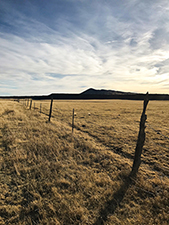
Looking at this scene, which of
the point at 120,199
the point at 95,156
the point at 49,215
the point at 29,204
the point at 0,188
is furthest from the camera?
the point at 95,156

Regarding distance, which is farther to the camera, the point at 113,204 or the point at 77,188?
the point at 77,188

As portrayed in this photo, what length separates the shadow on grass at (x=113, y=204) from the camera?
3555 mm

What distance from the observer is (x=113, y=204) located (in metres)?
4.00

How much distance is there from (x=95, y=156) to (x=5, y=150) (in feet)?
15.8

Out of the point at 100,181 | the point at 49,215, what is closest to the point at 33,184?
the point at 49,215

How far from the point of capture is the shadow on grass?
3.55 meters

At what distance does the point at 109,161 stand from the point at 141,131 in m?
2.20

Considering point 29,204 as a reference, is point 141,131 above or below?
above

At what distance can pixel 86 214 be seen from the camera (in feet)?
12.0

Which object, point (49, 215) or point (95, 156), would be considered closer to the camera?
point (49, 215)

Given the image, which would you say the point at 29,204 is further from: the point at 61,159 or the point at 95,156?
the point at 95,156

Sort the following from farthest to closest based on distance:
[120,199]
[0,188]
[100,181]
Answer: [100,181] → [0,188] → [120,199]

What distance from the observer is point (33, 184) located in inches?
186

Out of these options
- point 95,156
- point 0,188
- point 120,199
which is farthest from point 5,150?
point 120,199
